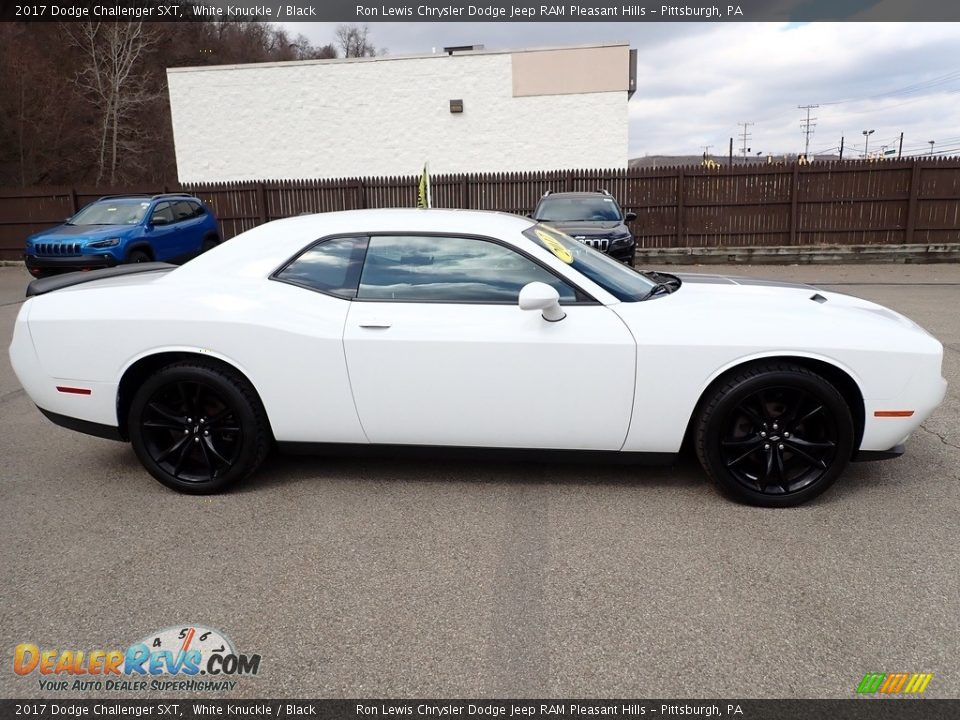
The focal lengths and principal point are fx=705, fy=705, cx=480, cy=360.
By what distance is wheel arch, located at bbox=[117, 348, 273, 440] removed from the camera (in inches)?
145

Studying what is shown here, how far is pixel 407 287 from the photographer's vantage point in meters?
3.69

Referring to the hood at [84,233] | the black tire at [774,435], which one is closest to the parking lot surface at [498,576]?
the black tire at [774,435]

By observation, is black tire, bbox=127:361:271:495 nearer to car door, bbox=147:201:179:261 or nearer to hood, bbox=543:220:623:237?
hood, bbox=543:220:623:237

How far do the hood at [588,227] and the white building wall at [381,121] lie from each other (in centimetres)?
1308

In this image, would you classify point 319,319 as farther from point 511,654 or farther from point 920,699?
point 920,699

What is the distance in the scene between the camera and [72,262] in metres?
11.8

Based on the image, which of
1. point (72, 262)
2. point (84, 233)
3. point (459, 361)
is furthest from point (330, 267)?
point (84, 233)

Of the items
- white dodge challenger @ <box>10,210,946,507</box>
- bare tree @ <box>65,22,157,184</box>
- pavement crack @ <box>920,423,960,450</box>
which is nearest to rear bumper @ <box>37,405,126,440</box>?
white dodge challenger @ <box>10,210,946,507</box>

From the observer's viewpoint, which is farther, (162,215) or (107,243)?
(162,215)

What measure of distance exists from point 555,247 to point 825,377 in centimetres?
151

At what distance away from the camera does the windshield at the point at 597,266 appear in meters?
3.70

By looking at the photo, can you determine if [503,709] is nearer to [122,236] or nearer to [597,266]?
[597,266]

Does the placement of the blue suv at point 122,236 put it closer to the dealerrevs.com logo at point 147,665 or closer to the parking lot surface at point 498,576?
the parking lot surface at point 498,576

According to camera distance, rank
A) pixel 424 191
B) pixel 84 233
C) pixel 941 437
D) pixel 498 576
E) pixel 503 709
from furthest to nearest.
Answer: pixel 424 191
pixel 84 233
pixel 941 437
pixel 498 576
pixel 503 709
